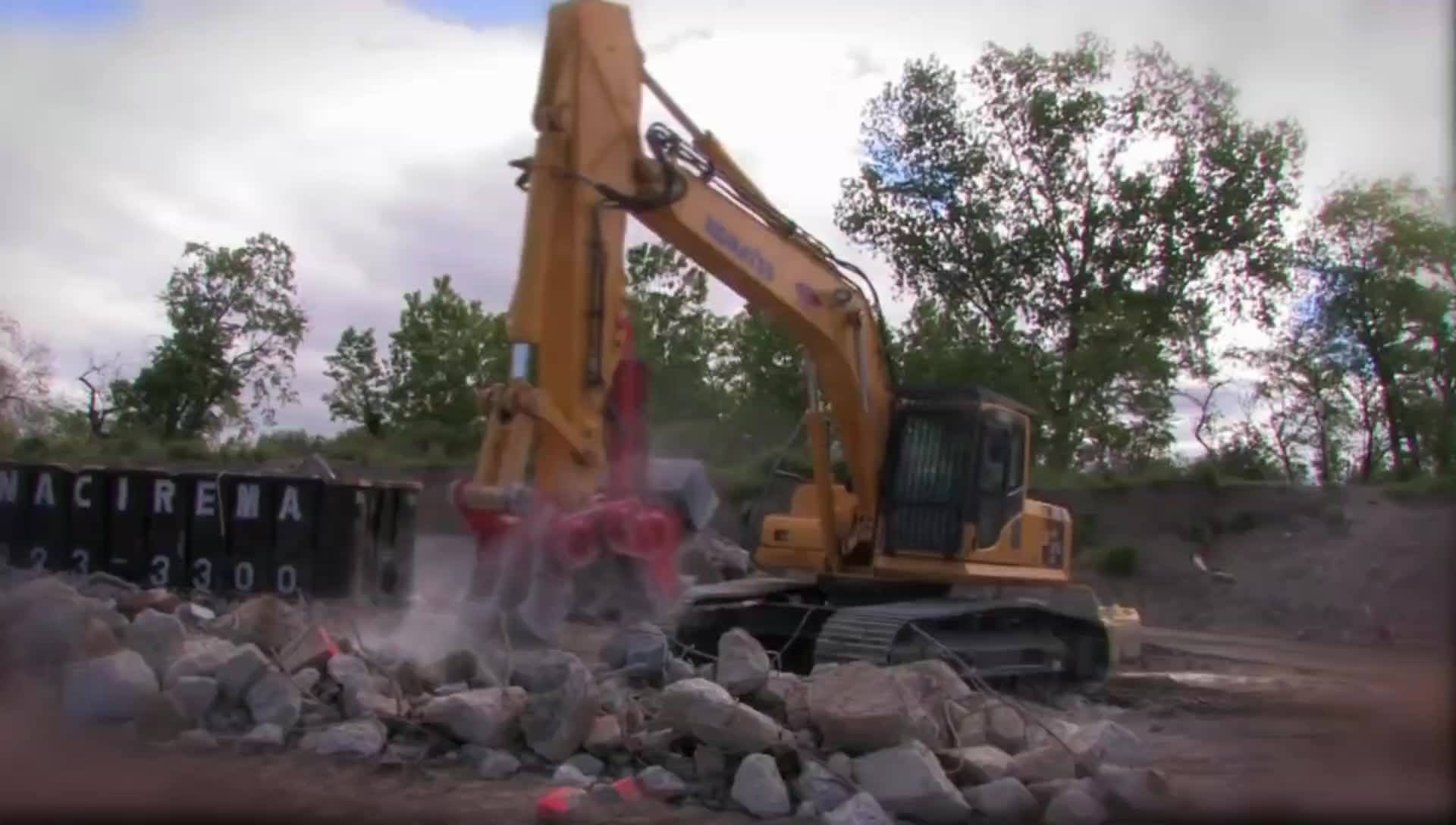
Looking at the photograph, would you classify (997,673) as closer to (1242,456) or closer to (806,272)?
(806,272)

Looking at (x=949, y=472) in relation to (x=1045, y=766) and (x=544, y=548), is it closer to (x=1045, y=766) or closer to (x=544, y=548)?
(x=544, y=548)

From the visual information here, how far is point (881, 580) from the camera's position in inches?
457

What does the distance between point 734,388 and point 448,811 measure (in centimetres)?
3036

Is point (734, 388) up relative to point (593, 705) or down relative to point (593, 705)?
up


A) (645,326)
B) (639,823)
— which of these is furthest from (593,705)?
(645,326)

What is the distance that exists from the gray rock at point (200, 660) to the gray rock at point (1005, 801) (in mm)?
4060

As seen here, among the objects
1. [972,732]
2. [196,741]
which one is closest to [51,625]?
[196,741]

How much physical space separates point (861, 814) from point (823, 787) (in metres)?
0.36

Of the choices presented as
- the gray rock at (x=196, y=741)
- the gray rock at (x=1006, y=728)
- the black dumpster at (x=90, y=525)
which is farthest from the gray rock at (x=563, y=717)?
the black dumpster at (x=90, y=525)

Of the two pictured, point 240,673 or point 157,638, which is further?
point 157,638

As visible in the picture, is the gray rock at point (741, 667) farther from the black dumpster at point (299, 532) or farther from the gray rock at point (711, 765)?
the black dumpster at point (299, 532)

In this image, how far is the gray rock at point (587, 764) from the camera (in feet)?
23.6

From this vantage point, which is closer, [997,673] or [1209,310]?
[997,673]

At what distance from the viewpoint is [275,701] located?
302 inches
